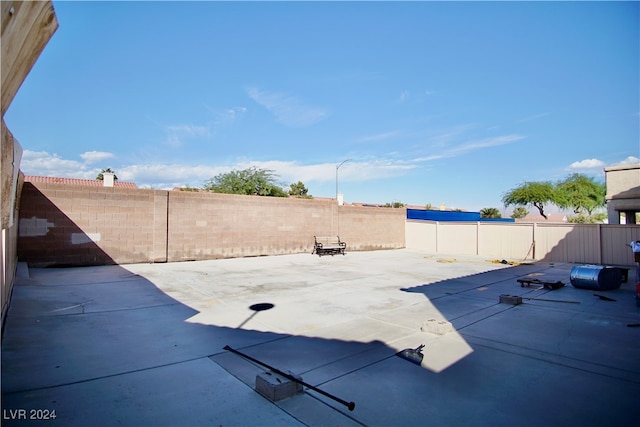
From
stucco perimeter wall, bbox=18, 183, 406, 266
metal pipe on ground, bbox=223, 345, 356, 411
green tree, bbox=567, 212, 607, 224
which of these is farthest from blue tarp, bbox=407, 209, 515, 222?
metal pipe on ground, bbox=223, 345, 356, 411

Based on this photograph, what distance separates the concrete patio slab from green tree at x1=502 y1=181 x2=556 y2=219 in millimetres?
41377

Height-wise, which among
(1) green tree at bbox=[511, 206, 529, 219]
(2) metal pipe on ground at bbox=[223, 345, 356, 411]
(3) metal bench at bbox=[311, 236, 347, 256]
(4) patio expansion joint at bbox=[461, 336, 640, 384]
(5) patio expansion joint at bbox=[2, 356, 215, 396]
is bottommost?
(4) patio expansion joint at bbox=[461, 336, 640, 384]

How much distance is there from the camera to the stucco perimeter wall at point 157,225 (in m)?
12.5

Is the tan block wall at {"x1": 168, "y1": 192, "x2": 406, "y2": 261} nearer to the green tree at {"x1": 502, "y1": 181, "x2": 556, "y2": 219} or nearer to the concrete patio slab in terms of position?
the concrete patio slab

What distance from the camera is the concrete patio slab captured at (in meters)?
3.45

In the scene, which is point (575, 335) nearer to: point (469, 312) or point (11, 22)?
point (469, 312)

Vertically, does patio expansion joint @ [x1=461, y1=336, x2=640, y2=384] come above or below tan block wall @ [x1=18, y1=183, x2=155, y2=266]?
below

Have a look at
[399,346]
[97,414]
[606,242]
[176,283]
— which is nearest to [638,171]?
[606,242]

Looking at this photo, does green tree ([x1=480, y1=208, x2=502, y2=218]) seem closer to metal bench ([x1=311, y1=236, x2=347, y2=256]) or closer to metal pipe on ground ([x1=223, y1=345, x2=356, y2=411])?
metal bench ([x1=311, y1=236, x2=347, y2=256])

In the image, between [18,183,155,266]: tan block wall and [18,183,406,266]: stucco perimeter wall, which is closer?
[18,183,155,266]: tan block wall

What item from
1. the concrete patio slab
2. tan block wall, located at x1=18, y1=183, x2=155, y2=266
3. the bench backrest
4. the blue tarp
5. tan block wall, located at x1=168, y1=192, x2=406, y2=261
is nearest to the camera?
the concrete patio slab

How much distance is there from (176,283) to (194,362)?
20.6 ft

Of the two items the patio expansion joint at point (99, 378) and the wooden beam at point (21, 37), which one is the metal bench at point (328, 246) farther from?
the wooden beam at point (21, 37)

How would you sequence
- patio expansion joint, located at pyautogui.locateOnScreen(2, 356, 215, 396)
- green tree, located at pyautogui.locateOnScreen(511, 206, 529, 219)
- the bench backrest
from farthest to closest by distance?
green tree, located at pyautogui.locateOnScreen(511, 206, 529, 219), the bench backrest, patio expansion joint, located at pyautogui.locateOnScreen(2, 356, 215, 396)
